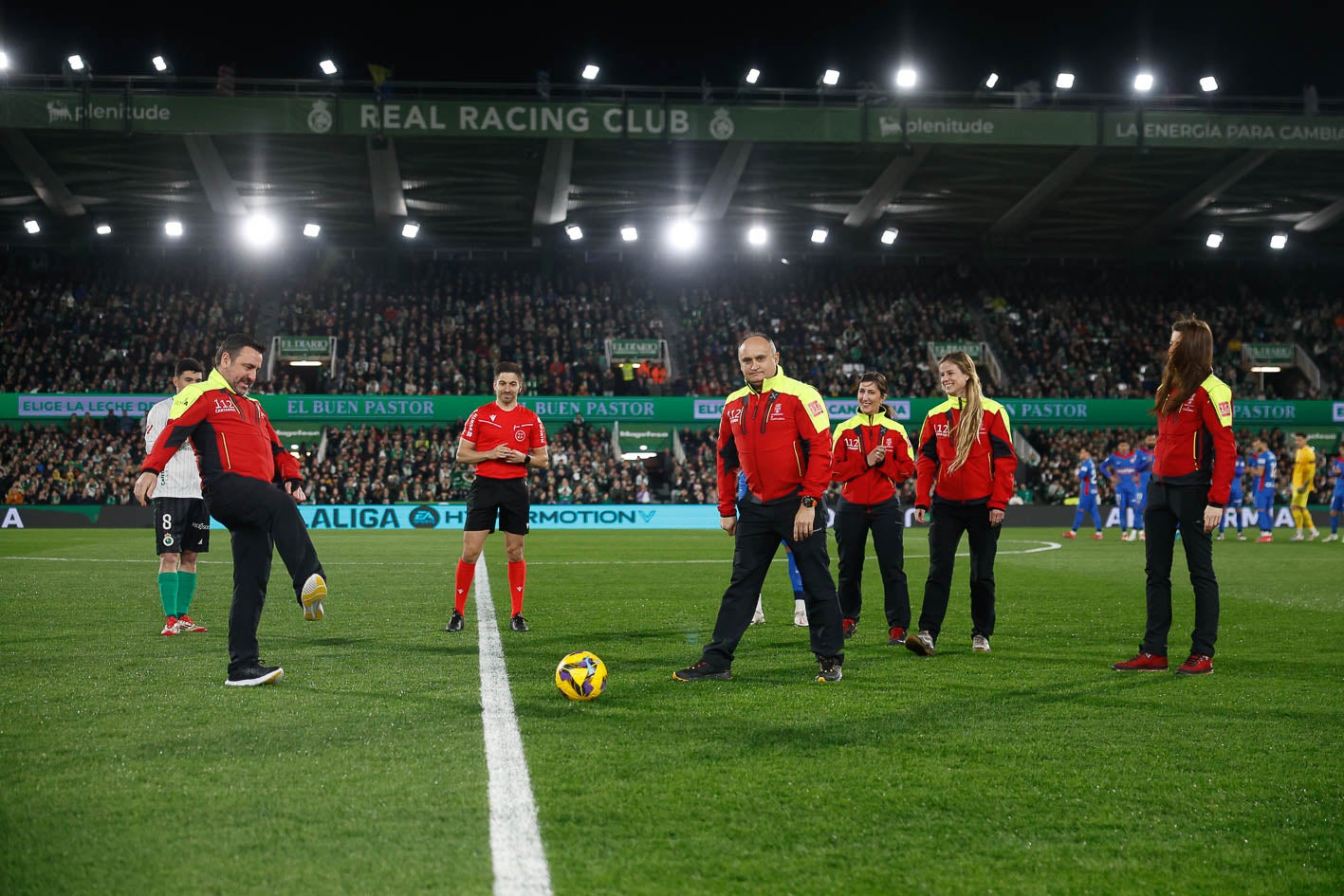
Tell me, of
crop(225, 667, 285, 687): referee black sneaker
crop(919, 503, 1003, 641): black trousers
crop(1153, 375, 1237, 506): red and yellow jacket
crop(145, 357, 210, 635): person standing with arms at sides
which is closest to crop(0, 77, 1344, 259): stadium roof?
crop(145, 357, 210, 635): person standing with arms at sides

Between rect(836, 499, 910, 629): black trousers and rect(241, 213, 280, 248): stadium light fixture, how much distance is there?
36948 mm

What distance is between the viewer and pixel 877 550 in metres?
8.88

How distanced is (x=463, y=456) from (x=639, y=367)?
1181 inches

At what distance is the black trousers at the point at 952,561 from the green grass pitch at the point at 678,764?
31cm

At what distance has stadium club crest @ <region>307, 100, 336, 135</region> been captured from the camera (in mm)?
31969

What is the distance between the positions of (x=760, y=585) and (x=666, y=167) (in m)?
32.0

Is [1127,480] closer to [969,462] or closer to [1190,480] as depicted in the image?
[969,462]

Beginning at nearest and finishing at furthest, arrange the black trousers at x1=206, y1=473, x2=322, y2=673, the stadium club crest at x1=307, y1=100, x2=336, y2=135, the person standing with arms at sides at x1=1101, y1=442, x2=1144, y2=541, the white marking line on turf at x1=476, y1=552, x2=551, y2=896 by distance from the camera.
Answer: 1. the white marking line on turf at x1=476, y1=552, x2=551, y2=896
2. the black trousers at x1=206, y1=473, x2=322, y2=673
3. the person standing with arms at sides at x1=1101, y1=442, x2=1144, y2=541
4. the stadium club crest at x1=307, y1=100, x2=336, y2=135

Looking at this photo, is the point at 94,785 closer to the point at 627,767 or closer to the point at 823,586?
the point at 627,767

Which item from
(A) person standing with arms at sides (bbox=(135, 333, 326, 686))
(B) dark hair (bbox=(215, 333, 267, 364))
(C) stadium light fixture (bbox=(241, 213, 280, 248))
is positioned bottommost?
(A) person standing with arms at sides (bbox=(135, 333, 326, 686))

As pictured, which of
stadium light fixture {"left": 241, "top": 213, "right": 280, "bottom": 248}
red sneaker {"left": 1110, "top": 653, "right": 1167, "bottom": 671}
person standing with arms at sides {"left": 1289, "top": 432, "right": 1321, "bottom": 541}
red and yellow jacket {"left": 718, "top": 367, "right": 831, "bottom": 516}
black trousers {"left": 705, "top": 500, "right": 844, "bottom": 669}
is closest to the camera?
red and yellow jacket {"left": 718, "top": 367, "right": 831, "bottom": 516}

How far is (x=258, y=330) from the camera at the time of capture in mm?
40312

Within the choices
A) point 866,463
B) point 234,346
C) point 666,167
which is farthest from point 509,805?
point 666,167

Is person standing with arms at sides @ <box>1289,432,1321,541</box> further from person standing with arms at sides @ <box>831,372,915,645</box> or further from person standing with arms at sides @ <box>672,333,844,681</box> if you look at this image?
person standing with arms at sides @ <box>672,333,844,681</box>
